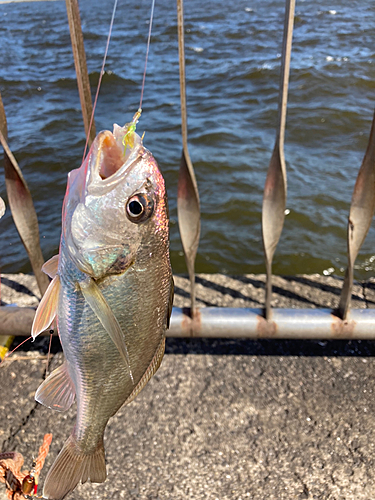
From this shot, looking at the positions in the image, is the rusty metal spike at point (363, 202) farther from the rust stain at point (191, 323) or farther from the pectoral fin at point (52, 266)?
the pectoral fin at point (52, 266)

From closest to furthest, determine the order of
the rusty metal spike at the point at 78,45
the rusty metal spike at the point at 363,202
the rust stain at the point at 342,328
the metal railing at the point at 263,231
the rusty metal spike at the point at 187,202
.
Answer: the rusty metal spike at the point at 78,45 < the metal railing at the point at 263,231 < the rusty metal spike at the point at 363,202 < the rusty metal spike at the point at 187,202 < the rust stain at the point at 342,328

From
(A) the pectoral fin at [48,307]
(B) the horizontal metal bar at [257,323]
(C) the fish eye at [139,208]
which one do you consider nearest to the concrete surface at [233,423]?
(B) the horizontal metal bar at [257,323]

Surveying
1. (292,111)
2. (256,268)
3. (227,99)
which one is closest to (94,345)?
(256,268)

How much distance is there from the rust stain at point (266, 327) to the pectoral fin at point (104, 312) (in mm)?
1446

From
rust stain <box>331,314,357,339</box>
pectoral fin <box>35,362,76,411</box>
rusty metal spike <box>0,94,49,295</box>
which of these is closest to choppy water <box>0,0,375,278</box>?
rust stain <box>331,314,357,339</box>

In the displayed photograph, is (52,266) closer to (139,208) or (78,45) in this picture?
(139,208)

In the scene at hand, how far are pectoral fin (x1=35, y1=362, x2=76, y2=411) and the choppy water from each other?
3.90m

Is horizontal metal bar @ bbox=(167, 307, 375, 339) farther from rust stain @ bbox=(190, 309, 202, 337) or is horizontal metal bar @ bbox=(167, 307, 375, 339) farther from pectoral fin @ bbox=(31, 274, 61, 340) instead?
pectoral fin @ bbox=(31, 274, 61, 340)

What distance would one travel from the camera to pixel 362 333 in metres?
2.74

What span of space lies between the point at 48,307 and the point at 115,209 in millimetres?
413

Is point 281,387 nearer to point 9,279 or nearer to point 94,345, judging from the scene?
point 94,345

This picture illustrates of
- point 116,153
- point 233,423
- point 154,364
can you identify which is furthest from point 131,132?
point 233,423

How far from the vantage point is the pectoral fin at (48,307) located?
154 cm

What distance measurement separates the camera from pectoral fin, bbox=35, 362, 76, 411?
161cm
